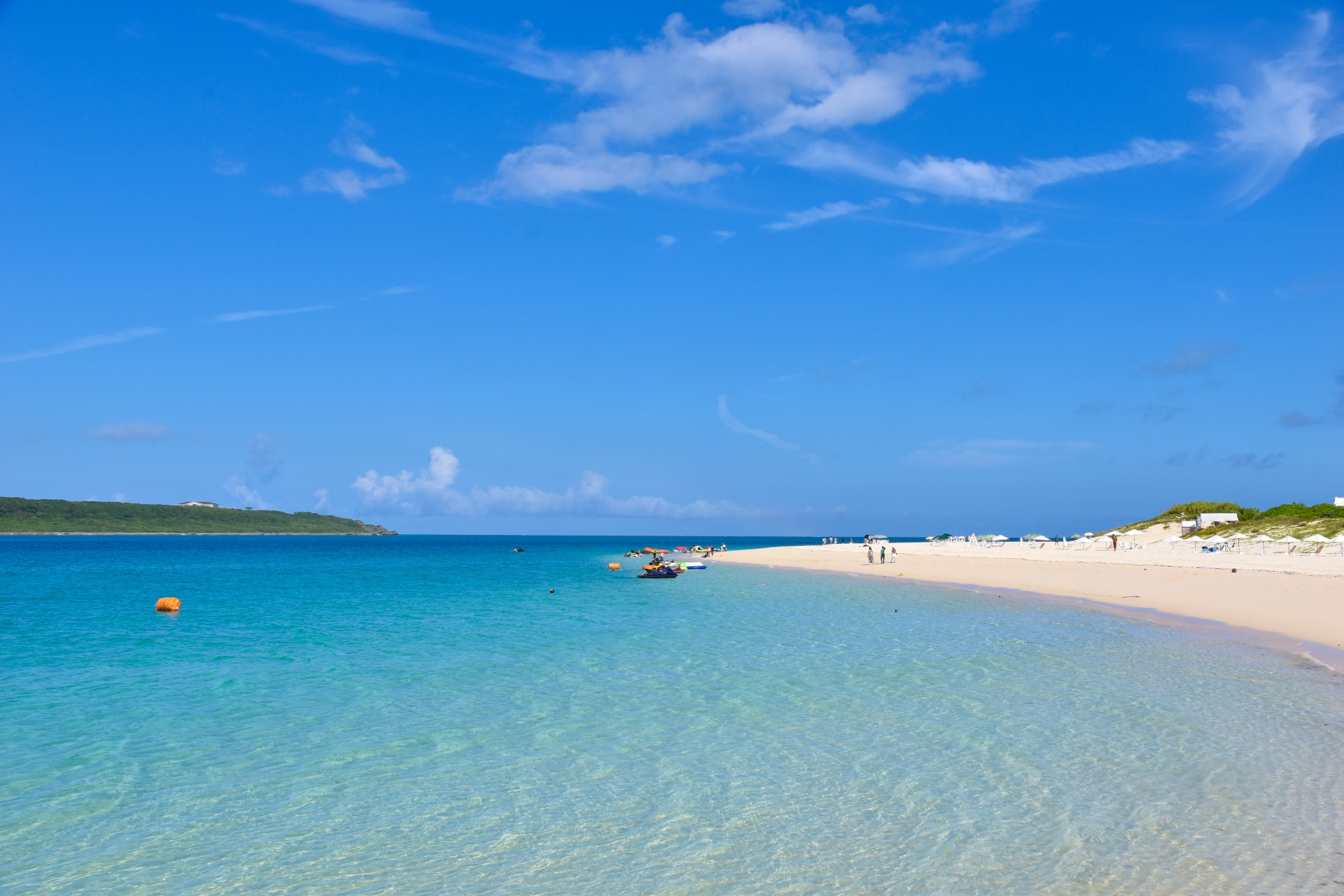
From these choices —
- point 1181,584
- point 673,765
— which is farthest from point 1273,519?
point 673,765

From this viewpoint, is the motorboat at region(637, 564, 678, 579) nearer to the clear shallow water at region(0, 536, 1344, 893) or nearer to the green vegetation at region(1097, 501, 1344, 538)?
the clear shallow water at region(0, 536, 1344, 893)

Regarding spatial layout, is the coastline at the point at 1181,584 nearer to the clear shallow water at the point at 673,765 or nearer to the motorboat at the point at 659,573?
the clear shallow water at the point at 673,765

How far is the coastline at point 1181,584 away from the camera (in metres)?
26.1

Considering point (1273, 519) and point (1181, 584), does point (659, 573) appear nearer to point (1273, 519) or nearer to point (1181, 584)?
point (1181, 584)

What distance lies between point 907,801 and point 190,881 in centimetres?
837

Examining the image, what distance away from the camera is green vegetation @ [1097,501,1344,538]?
227ft

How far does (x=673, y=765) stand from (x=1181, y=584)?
39.8m

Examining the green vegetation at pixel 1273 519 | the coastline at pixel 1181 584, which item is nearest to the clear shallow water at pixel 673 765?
the coastline at pixel 1181 584

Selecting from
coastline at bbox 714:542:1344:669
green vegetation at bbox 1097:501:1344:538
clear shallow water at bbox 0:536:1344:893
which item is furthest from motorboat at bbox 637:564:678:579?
green vegetation at bbox 1097:501:1344:538

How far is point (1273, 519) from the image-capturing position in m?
81.5

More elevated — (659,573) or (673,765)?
(659,573)

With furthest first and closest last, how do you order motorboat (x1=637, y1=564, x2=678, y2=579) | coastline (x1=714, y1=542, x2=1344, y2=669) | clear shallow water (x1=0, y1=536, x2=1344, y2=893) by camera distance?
motorboat (x1=637, y1=564, x2=678, y2=579)
coastline (x1=714, y1=542, x2=1344, y2=669)
clear shallow water (x1=0, y1=536, x2=1344, y2=893)

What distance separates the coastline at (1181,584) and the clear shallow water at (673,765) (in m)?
3.36

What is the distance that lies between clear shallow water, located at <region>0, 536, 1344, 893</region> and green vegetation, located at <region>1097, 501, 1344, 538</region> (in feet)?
189
